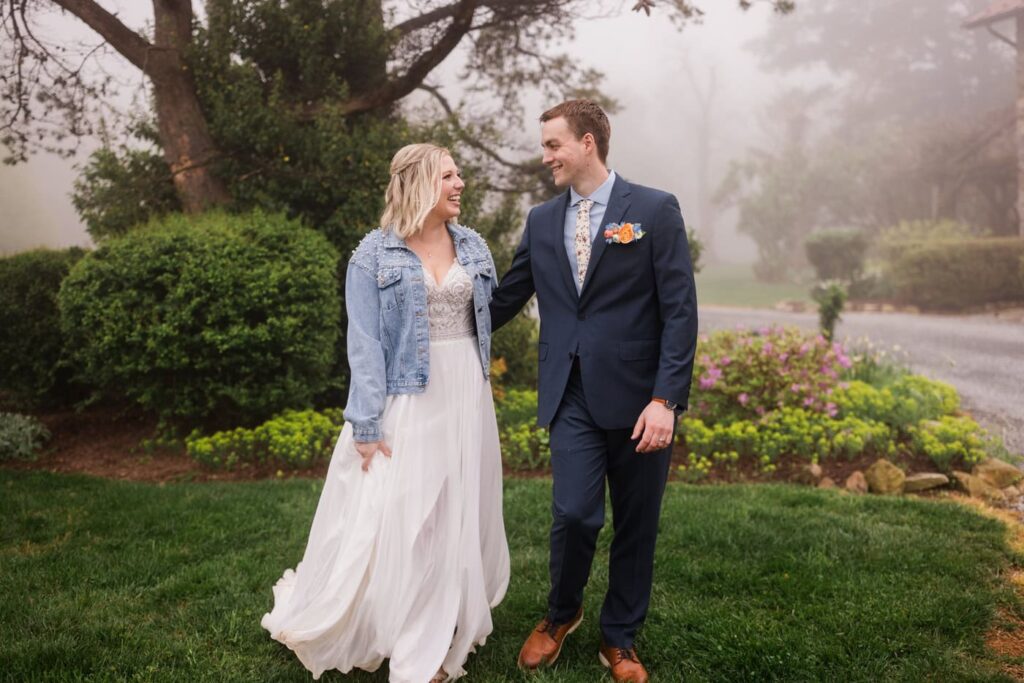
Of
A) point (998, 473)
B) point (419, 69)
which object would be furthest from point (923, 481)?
point (419, 69)

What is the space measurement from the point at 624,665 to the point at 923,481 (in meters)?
3.45

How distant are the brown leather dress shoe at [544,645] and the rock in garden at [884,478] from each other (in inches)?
128

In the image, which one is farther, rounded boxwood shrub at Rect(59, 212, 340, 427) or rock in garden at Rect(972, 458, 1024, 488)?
rounded boxwood shrub at Rect(59, 212, 340, 427)

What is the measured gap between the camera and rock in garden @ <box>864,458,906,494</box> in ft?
17.6

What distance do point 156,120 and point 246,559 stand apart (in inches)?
216

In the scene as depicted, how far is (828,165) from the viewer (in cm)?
1093

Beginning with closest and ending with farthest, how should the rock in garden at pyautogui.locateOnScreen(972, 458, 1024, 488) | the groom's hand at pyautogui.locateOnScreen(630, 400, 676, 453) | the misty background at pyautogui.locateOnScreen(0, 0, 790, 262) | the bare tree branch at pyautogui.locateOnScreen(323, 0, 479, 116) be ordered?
the groom's hand at pyautogui.locateOnScreen(630, 400, 676, 453)
the rock in garden at pyautogui.locateOnScreen(972, 458, 1024, 488)
the bare tree branch at pyautogui.locateOnScreen(323, 0, 479, 116)
the misty background at pyautogui.locateOnScreen(0, 0, 790, 262)

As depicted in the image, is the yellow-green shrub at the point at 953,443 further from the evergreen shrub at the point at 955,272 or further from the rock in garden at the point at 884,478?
the evergreen shrub at the point at 955,272

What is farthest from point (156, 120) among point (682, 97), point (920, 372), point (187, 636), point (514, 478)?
point (920, 372)

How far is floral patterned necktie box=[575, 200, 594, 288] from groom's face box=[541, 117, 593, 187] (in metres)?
0.13

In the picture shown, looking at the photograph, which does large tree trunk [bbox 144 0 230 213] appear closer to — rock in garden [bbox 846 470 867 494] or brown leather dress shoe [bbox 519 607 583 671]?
brown leather dress shoe [bbox 519 607 583 671]

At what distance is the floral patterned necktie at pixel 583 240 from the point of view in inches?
114

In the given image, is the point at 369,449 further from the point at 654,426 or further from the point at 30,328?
the point at 30,328

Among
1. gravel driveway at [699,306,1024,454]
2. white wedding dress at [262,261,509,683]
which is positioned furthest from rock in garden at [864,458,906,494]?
white wedding dress at [262,261,509,683]
